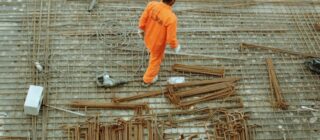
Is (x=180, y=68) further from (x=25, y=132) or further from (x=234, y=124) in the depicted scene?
(x=25, y=132)

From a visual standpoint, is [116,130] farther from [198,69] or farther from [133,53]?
[198,69]

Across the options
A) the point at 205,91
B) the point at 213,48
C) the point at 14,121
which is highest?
the point at 213,48

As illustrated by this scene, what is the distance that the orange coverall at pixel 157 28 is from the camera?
4953 mm

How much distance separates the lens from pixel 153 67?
18.0 ft

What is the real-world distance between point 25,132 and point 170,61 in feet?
7.40

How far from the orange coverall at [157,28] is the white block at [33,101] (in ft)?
4.89

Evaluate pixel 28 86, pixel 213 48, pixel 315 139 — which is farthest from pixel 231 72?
pixel 28 86

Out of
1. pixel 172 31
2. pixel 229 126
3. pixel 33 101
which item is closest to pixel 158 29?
pixel 172 31

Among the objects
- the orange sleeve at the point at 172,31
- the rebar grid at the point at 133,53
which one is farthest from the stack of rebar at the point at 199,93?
the orange sleeve at the point at 172,31

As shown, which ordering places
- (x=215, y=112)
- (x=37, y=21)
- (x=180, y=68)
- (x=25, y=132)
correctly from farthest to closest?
1. (x=37, y=21)
2. (x=180, y=68)
3. (x=215, y=112)
4. (x=25, y=132)

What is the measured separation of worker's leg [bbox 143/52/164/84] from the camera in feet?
17.7

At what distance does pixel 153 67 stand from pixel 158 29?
0.63m

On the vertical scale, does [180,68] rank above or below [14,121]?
above

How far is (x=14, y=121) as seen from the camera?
518 centimetres
